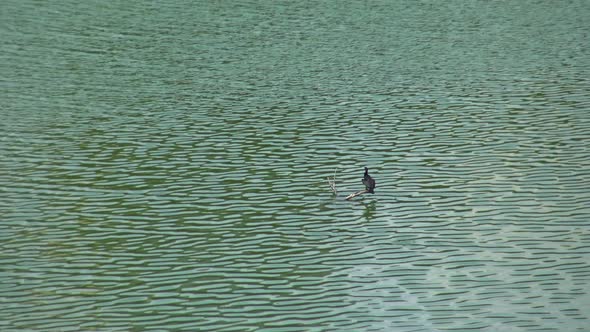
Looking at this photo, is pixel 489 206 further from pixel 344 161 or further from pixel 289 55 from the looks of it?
pixel 289 55

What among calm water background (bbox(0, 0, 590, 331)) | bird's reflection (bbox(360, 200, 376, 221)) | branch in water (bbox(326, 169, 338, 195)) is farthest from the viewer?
branch in water (bbox(326, 169, 338, 195))

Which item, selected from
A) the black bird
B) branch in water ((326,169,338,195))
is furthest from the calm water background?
the black bird

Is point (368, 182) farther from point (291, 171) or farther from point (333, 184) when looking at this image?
point (291, 171)

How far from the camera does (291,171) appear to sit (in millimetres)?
38375

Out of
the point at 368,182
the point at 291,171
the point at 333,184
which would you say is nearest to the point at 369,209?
the point at 368,182

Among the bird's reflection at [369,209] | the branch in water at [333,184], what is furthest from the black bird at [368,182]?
the branch in water at [333,184]

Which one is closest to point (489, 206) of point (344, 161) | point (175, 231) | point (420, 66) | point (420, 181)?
point (420, 181)

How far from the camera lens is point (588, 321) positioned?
26375 millimetres

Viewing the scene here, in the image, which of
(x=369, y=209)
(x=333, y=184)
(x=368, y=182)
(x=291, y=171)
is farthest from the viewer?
(x=291, y=171)

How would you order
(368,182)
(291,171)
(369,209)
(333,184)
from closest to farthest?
(369,209)
(368,182)
(333,184)
(291,171)

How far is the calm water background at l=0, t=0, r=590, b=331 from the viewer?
28.0 metres

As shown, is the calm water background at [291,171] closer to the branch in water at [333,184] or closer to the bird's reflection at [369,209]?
the bird's reflection at [369,209]

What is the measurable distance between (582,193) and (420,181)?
19.1 ft

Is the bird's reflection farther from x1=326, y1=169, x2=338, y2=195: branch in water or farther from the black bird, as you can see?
x1=326, y1=169, x2=338, y2=195: branch in water
